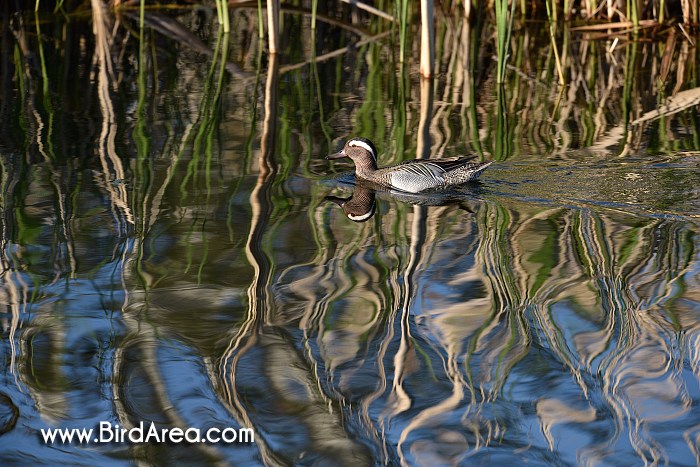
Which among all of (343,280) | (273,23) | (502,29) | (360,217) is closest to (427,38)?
(502,29)

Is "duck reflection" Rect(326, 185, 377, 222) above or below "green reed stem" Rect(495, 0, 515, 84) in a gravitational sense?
below

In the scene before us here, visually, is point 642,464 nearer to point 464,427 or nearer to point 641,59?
point 464,427

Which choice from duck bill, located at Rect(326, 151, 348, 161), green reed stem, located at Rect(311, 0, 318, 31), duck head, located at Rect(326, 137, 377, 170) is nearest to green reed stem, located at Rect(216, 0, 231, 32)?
green reed stem, located at Rect(311, 0, 318, 31)

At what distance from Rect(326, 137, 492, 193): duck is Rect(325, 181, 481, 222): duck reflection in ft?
0.16

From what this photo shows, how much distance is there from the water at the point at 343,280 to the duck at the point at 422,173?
0.37 ft

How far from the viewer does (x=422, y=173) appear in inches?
285

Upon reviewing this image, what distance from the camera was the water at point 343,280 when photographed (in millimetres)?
4066

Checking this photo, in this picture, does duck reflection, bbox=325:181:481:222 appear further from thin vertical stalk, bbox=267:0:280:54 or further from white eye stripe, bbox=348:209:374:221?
thin vertical stalk, bbox=267:0:280:54

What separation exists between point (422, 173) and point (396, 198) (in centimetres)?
30

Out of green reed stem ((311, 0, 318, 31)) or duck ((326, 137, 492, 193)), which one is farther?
green reed stem ((311, 0, 318, 31))

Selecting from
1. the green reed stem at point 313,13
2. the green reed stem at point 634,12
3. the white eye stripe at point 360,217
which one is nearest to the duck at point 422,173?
the white eye stripe at point 360,217

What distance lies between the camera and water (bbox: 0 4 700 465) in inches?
160

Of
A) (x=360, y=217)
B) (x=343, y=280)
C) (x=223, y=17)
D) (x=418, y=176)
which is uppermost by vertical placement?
(x=223, y=17)

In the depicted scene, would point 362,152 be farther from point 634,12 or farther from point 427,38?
point 634,12
